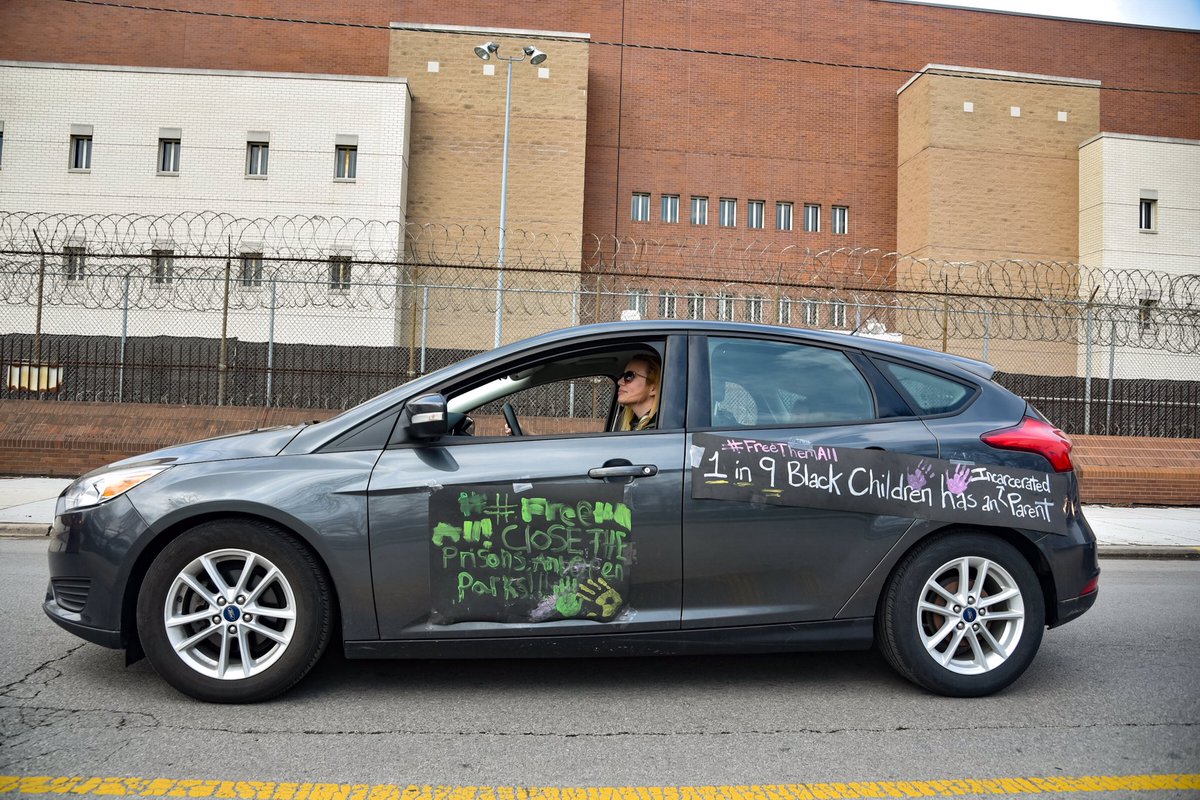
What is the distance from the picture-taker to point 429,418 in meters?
3.69

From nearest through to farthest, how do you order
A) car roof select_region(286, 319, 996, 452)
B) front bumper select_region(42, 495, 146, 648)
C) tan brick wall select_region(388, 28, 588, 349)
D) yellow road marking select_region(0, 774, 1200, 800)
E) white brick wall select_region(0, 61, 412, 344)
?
1. yellow road marking select_region(0, 774, 1200, 800)
2. front bumper select_region(42, 495, 146, 648)
3. car roof select_region(286, 319, 996, 452)
4. white brick wall select_region(0, 61, 412, 344)
5. tan brick wall select_region(388, 28, 588, 349)

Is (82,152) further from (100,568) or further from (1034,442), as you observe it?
(1034,442)

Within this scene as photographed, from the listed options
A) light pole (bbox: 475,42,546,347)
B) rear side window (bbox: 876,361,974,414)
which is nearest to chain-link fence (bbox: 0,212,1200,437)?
light pole (bbox: 475,42,546,347)

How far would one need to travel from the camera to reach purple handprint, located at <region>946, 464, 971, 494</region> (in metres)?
4.01

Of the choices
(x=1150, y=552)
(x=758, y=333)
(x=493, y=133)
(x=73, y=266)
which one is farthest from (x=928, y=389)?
(x=493, y=133)

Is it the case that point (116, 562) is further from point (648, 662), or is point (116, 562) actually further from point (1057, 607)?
point (1057, 607)

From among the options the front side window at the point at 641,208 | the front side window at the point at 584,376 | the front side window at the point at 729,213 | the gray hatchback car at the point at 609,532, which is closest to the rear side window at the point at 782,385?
the gray hatchback car at the point at 609,532

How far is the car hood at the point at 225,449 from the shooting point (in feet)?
12.5

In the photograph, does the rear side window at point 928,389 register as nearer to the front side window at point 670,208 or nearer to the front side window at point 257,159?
the front side window at point 257,159

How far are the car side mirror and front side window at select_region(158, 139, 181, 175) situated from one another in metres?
29.8

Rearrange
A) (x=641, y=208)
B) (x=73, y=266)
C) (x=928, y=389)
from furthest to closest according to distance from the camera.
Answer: (x=641, y=208), (x=73, y=266), (x=928, y=389)

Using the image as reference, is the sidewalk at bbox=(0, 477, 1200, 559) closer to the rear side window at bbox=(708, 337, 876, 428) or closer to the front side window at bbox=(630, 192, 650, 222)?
the rear side window at bbox=(708, 337, 876, 428)

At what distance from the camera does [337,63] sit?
34688mm

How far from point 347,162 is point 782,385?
92.9 ft
